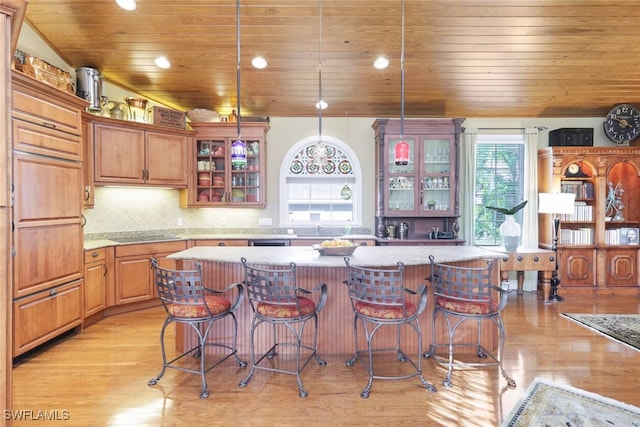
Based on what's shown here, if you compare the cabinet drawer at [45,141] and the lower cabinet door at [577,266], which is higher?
the cabinet drawer at [45,141]

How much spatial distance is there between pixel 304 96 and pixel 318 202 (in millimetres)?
1646

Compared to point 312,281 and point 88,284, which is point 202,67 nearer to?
point 88,284

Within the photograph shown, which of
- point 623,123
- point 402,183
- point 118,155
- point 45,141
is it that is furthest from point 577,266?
point 45,141

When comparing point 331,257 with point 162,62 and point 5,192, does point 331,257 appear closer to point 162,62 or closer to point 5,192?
point 5,192

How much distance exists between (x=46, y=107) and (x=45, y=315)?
6.11 feet

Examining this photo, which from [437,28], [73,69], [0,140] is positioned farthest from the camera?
[73,69]

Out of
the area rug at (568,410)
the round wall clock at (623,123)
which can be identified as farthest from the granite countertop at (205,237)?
the round wall clock at (623,123)

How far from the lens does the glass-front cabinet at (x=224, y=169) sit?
518 centimetres

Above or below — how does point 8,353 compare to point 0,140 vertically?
below

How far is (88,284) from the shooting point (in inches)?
150

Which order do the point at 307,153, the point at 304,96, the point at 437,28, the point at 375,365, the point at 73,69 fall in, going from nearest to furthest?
the point at 375,365, the point at 437,28, the point at 73,69, the point at 304,96, the point at 307,153

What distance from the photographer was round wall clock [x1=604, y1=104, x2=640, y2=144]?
5.17 meters

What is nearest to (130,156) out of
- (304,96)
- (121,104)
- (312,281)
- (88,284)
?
(121,104)

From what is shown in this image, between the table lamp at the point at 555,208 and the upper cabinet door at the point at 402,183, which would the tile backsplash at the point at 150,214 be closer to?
the upper cabinet door at the point at 402,183
